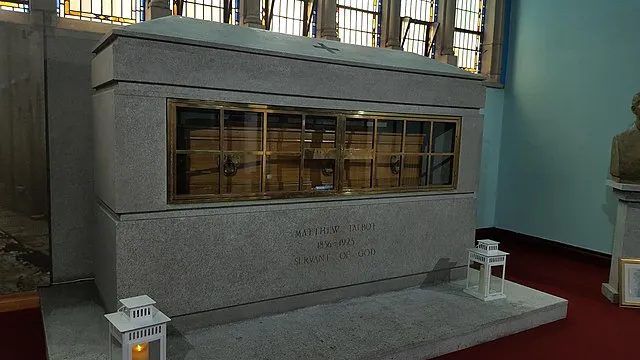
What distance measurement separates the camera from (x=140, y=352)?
2.25 m

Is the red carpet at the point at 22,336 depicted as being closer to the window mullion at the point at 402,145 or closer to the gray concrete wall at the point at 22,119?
the gray concrete wall at the point at 22,119

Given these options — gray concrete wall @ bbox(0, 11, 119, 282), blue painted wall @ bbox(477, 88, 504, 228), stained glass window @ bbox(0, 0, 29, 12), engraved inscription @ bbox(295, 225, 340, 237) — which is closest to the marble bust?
blue painted wall @ bbox(477, 88, 504, 228)

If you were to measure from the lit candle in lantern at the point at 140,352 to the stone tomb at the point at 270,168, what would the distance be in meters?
0.61

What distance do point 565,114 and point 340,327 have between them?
14.0 ft

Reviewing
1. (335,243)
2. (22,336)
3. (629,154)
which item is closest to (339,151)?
(335,243)

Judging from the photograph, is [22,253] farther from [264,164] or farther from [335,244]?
[335,244]

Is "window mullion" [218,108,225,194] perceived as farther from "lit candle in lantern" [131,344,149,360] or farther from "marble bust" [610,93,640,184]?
"marble bust" [610,93,640,184]

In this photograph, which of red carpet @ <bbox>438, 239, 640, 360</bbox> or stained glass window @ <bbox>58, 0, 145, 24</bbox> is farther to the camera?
stained glass window @ <bbox>58, 0, 145, 24</bbox>

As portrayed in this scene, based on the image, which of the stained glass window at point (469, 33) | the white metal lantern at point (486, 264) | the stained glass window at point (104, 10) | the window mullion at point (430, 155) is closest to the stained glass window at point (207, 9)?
the stained glass window at point (104, 10)

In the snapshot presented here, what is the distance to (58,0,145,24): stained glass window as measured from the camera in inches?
163

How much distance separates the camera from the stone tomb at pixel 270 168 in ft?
9.10

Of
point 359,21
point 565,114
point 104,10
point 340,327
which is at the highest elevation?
point 359,21

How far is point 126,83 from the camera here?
2.69m

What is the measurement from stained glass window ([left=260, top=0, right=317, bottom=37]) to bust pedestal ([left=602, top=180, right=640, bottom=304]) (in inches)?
133
